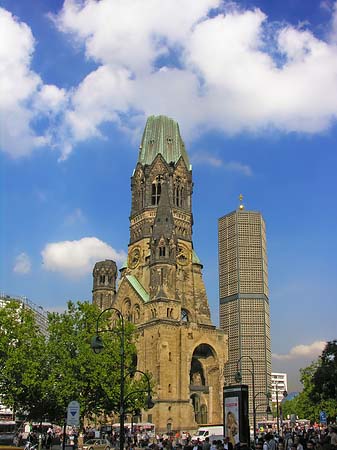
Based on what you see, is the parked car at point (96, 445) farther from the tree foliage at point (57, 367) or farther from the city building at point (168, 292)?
the city building at point (168, 292)

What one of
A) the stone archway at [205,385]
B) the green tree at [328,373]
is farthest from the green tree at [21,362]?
the stone archway at [205,385]

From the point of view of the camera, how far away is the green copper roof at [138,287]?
82.3 m

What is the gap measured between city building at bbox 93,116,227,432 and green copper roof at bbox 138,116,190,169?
17cm

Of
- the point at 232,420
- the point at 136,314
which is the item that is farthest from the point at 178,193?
the point at 232,420

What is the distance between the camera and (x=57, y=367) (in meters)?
48.8

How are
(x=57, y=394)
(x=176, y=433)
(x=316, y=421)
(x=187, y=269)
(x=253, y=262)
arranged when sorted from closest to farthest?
(x=57, y=394)
(x=176, y=433)
(x=316, y=421)
(x=187, y=269)
(x=253, y=262)

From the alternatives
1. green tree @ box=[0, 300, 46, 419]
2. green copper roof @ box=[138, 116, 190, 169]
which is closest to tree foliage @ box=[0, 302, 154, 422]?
green tree @ box=[0, 300, 46, 419]

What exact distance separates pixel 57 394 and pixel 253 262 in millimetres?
86126

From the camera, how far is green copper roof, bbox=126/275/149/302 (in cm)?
8233

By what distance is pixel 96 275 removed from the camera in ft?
301

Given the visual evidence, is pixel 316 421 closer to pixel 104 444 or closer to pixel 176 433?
pixel 176 433

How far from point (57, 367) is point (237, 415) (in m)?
26.5

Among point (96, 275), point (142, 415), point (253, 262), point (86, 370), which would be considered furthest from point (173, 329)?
point (253, 262)

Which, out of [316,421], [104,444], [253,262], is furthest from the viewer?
[253,262]
